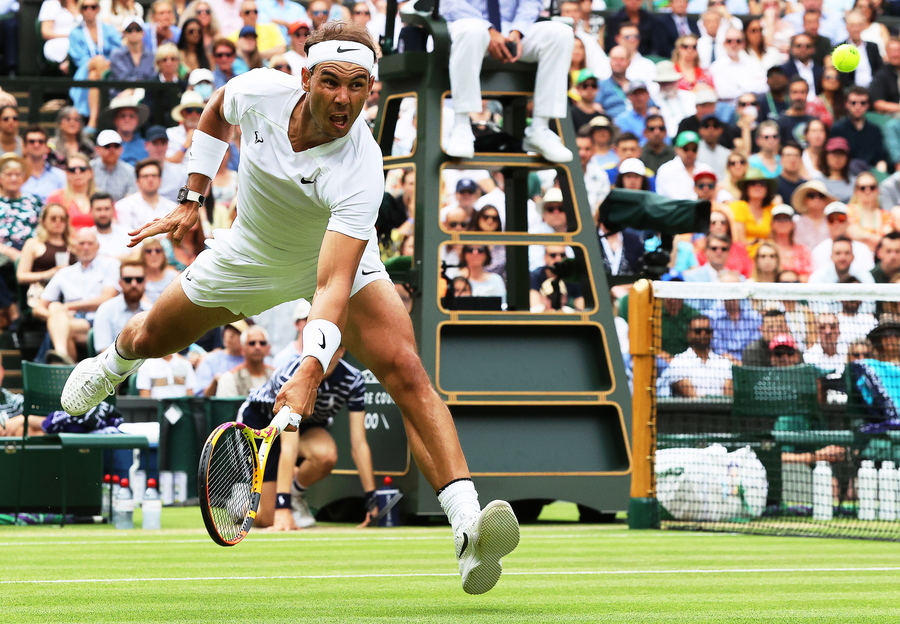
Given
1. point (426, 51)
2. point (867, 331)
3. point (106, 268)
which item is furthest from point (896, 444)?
point (106, 268)

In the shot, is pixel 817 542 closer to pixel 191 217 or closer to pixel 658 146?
pixel 191 217

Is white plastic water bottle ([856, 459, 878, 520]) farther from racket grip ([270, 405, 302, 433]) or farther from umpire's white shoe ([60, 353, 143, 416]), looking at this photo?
racket grip ([270, 405, 302, 433])

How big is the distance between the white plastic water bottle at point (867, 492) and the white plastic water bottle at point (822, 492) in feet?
0.85

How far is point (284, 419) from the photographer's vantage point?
505 cm

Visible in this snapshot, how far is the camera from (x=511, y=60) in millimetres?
11703

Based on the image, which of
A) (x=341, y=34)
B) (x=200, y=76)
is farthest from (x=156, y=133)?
(x=341, y=34)

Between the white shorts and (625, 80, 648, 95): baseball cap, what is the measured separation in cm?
1233

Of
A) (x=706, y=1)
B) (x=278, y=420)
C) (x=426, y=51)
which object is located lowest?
(x=278, y=420)

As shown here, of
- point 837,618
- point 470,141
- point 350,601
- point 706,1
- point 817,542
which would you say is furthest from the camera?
point 706,1

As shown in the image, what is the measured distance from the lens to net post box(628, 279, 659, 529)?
35.3 ft

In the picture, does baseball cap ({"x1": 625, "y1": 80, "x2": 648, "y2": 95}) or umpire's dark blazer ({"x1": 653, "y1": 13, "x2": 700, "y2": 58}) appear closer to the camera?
baseball cap ({"x1": 625, "y1": 80, "x2": 648, "y2": 95})

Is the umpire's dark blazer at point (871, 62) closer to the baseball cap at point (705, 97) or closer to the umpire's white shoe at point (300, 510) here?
the baseball cap at point (705, 97)

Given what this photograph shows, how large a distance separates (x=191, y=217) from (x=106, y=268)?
7782 mm

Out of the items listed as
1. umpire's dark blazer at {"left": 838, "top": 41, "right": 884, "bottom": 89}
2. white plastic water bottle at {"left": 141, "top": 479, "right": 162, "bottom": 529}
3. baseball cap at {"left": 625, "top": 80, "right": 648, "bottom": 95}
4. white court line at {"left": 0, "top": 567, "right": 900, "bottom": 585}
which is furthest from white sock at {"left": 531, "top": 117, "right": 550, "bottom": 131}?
umpire's dark blazer at {"left": 838, "top": 41, "right": 884, "bottom": 89}
